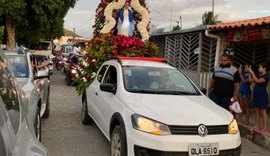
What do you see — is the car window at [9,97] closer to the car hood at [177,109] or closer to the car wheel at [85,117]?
the car hood at [177,109]

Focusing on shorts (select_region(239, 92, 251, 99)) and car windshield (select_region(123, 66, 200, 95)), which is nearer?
Answer: car windshield (select_region(123, 66, 200, 95))

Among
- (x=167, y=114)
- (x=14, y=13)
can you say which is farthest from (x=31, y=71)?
(x=14, y=13)

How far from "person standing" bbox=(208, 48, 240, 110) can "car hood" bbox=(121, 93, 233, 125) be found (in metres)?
1.66

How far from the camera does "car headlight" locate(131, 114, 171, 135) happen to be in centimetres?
480

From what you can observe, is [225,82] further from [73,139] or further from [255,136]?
[73,139]

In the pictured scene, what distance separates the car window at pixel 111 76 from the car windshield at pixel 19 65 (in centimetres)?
142

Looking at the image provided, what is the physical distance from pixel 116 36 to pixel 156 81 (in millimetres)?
3456

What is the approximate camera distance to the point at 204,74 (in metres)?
12.6

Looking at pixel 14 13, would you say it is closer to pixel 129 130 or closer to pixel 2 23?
pixel 2 23

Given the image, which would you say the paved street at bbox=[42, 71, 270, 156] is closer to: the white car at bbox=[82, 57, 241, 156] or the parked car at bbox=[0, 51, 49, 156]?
the white car at bbox=[82, 57, 241, 156]

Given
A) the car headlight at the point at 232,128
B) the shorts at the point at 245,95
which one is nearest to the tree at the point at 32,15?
the shorts at the point at 245,95

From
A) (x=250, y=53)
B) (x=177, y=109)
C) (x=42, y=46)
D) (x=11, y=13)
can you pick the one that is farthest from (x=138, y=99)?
(x=42, y=46)

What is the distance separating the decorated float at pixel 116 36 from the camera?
9281 mm

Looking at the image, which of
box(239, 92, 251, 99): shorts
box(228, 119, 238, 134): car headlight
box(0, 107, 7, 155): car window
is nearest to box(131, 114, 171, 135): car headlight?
box(228, 119, 238, 134): car headlight
